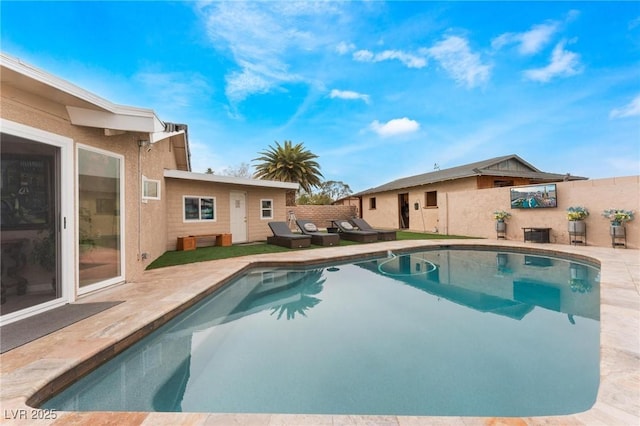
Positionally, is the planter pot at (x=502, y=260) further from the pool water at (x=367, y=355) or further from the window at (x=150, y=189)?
the window at (x=150, y=189)

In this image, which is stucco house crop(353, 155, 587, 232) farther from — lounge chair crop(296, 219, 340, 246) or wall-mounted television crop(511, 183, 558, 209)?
lounge chair crop(296, 219, 340, 246)

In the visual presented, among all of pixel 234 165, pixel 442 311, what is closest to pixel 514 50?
pixel 442 311

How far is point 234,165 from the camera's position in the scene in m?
35.5

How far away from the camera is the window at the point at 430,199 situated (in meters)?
16.9

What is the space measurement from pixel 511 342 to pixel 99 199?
6691mm

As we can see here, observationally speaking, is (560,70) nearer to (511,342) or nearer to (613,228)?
(613,228)

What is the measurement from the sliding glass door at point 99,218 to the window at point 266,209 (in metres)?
7.80

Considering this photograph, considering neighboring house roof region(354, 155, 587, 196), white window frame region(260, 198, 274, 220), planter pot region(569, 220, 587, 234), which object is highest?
neighboring house roof region(354, 155, 587, 196)

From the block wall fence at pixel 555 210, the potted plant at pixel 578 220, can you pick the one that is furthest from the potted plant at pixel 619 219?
the potted plant at pixel 578 220

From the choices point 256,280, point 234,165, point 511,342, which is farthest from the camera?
point 234,165

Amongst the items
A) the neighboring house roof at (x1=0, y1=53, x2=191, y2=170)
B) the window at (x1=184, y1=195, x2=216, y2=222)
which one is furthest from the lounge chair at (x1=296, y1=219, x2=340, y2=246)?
the neighboring house roof at (x1=0, y1=53, x2=191, y2=170)

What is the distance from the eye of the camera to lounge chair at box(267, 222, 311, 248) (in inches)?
410

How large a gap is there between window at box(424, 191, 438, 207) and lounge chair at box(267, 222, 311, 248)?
9.75m

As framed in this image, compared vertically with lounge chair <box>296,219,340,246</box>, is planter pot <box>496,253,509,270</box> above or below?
below
